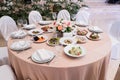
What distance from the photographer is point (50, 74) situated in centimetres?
163

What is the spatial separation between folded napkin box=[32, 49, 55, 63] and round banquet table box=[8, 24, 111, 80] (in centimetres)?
4

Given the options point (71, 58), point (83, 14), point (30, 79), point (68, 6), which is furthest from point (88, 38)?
point (68, 6)

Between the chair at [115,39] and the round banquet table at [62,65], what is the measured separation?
0.91m

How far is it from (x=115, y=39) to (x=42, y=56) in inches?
68.4

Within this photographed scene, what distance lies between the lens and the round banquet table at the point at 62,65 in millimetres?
1600

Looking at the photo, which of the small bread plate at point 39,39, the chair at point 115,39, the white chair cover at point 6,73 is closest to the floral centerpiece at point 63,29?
the small bread plate at point 39,39

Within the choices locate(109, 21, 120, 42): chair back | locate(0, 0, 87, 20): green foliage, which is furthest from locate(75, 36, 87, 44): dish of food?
locate(0, 0, 87, 20): green foliage

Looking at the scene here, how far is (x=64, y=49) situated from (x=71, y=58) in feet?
0.55

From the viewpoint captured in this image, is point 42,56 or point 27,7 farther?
point 27,7

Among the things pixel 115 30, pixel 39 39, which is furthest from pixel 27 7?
pixel 115 30

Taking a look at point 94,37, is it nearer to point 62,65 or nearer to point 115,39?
point 62,65

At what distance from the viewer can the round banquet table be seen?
1600mm

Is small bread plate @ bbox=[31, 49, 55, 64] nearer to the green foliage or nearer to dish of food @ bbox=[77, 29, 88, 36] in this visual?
dish of food @ bbox=[77, 29, 88, 36]

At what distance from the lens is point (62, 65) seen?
62.7 inches
